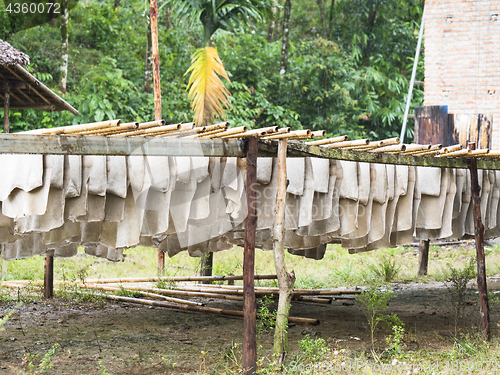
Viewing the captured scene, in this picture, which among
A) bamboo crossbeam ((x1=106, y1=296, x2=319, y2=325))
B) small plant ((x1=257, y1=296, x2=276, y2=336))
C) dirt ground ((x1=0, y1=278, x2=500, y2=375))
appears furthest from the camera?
bamboo crossbeam ((x1=106, y1=296, x2=319, y2=325))

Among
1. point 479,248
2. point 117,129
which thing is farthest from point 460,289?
point 117,129

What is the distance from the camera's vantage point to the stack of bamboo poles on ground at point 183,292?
7031mm

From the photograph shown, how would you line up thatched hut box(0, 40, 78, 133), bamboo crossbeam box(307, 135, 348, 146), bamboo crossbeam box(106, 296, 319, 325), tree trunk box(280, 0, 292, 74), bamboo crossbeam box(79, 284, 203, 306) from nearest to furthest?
bamboo crossbeam box(307, 135, 348, 146)
bamboo crossbeam box(106, 296, 319, 325)
bamboo crossbeam box(79, 284, 203, 306)
thatched hut box(0, 40, 78, 133)
tree trunk box(280, 0, 292, 74)

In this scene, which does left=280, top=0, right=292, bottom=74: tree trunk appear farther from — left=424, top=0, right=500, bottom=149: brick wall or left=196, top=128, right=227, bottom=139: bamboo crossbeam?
A: left=196, top=128, right=227, bottom=139: bamboo crossbeam

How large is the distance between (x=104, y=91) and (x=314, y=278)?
7.37 metres

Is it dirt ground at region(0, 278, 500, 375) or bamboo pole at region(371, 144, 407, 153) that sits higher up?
bamboo pole at region(371, 144, 407, 153)

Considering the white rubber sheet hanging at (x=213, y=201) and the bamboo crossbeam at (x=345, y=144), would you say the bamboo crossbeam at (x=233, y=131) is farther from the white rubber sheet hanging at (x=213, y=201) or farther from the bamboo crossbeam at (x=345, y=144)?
the bamboo crossbeam at (x=345, y=144)

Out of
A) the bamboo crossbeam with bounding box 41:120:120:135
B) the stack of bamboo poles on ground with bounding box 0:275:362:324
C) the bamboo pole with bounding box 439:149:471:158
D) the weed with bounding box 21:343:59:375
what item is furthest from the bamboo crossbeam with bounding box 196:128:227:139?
the stack of bamboo poles on ground with bounding box 0:275:362:324

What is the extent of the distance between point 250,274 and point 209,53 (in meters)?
4.86

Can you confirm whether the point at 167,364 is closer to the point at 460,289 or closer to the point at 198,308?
the point at 198,308

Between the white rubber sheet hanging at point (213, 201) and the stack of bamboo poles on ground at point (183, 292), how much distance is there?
1501 millimetres

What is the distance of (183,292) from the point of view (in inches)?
287

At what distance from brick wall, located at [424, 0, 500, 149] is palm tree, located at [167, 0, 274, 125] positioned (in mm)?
3613

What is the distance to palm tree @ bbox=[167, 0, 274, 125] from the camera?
25.6 ft
